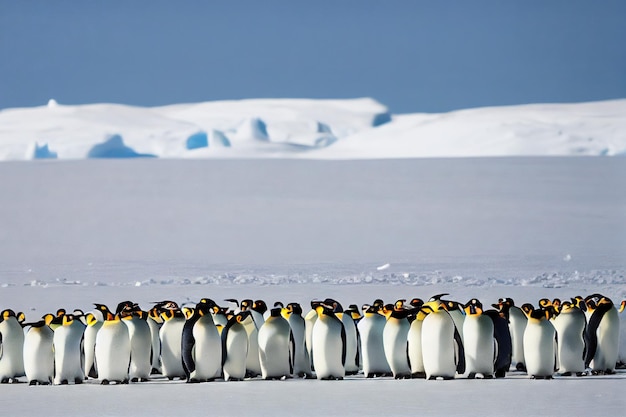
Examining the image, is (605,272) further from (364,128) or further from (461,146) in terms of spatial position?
(364,128)

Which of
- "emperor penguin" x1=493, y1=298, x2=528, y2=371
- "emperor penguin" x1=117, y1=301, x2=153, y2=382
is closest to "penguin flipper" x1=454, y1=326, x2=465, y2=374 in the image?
"emperor penguin" x1=493, y1=298, x2=528, y2=371

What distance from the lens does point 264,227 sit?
20.2 m

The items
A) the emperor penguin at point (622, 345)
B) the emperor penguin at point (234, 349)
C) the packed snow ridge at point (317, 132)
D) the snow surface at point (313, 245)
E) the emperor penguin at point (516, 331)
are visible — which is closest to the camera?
the snow surface at point (313, 245)

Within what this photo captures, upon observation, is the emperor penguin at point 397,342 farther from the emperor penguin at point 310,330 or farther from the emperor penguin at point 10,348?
the emperor penguin at point 10,348

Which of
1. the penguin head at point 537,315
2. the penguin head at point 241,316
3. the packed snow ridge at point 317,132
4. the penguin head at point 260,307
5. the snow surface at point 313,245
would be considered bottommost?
the penguin head at point 537,315

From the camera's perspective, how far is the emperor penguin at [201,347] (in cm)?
705

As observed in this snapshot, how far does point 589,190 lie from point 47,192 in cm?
1080

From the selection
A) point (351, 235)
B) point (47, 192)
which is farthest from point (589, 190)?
point (47, 192)

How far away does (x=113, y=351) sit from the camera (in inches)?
275

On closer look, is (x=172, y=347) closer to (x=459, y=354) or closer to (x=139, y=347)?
(x=139, y=347)

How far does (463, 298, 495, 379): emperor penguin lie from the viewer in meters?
7.07

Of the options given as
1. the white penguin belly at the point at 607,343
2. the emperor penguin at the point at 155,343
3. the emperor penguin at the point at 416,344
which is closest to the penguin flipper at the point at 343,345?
the emperor penguin at the point at 416,344

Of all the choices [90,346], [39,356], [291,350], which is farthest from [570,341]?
[39,356]

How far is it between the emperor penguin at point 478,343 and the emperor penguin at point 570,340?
475mm
